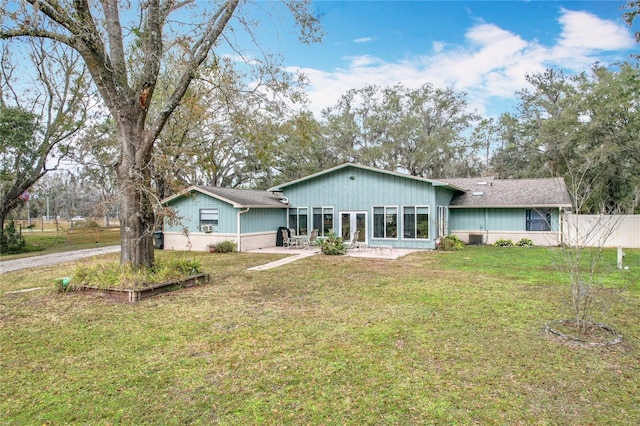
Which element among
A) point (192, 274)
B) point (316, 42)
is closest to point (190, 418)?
point (192, 274)

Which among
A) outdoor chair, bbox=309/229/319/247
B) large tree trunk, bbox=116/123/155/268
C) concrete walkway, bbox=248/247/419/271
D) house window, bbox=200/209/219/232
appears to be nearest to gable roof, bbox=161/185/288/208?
house window, bbox=200/209/219/232

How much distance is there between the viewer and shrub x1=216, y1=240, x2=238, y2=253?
15.4 m

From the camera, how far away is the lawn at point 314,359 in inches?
121

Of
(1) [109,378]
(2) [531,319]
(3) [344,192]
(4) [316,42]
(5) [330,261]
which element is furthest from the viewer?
(3) [344,192]

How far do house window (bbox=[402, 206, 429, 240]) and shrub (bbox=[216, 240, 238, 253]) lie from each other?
749 cm

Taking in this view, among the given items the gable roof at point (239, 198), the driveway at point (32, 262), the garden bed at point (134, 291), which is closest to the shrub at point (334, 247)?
the gable roof at point (239, 198)

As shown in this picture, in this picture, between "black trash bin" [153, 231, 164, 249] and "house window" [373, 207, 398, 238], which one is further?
"black trash bin" [153, 231, 164, 249]

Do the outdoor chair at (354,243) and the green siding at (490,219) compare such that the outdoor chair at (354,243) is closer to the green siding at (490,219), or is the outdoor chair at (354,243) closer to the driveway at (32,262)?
the green siding at (490,219)

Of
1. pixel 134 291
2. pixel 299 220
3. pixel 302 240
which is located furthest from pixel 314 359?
pixel 299 220

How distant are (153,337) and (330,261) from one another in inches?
306

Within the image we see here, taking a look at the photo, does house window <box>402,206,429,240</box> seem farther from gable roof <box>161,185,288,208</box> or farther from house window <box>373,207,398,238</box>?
gable roof <box>161,185,288,208</box>

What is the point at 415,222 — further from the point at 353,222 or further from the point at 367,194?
the point at 353,222

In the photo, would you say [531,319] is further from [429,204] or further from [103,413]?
[429,204]

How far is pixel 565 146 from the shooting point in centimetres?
2050
